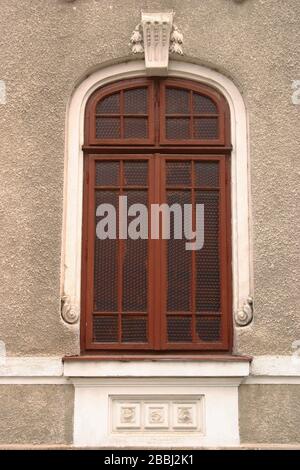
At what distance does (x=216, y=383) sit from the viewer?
24.9 ft

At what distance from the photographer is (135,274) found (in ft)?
26.2

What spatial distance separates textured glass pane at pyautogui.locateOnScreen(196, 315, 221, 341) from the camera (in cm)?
786

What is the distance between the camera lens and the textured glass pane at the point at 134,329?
7.85 metres

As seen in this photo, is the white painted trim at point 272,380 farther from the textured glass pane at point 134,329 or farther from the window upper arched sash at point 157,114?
the window upper arched sash at point 157,114

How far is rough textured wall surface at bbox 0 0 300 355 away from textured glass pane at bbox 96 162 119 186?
37 cm

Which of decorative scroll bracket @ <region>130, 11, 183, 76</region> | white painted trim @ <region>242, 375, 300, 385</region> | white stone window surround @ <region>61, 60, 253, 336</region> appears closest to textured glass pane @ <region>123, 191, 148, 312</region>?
white stone window surround @ <region>61, 60, 253, 336</region>

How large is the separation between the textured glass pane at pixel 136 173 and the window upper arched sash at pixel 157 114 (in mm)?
202

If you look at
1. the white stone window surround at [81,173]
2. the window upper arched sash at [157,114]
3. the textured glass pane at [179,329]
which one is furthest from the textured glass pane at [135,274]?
the window upper arched sash at [157,114]

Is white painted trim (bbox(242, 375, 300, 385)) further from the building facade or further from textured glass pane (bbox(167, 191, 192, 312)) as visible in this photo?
textured glass pane (bbox(167, 191, 192, 312))

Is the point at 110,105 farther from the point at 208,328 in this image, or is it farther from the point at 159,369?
the point at 159,369

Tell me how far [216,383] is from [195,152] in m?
2.13

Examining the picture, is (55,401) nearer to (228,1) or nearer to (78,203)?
(78,203)

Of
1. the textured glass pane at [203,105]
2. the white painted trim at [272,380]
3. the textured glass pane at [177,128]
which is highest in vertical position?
the textured glass pane at [203,105]

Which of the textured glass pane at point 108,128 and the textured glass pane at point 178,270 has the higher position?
the textured glass pane at point 108,128
